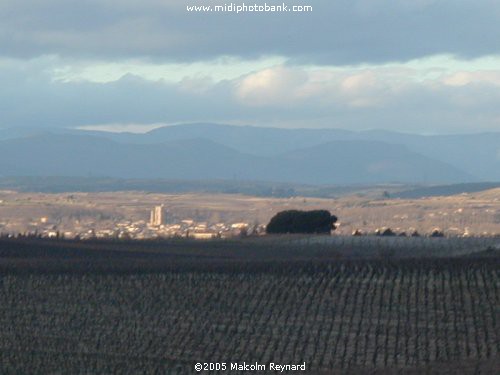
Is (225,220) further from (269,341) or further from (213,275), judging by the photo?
(269,341)

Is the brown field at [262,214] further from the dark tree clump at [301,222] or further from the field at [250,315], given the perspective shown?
the field at [250,315]

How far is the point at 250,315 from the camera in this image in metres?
29.5

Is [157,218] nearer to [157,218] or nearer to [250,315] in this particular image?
[157,218]

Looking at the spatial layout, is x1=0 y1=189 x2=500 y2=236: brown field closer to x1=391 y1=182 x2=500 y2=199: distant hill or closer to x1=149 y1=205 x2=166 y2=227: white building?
x1=149 y1=205 x2=166 y2=227: white building

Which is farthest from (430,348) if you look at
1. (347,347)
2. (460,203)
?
(460,203)

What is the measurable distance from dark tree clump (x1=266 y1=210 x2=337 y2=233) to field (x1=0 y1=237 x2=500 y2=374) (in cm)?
2474

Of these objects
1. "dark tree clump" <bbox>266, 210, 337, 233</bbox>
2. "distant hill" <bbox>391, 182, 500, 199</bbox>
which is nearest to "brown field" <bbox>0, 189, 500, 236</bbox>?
"dark tree clump" <bbox>266, 210, 337, 233</bbox>

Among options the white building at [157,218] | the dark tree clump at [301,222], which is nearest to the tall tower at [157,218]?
the white building at [157,218]

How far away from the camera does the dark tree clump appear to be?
65.6m

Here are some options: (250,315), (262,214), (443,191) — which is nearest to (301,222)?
(250,315)

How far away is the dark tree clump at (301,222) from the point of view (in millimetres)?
65625

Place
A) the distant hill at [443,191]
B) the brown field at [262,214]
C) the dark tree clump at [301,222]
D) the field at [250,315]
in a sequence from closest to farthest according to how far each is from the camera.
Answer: the field at [250,315] < the dark tree clump at [301,222] < the brown field at [262,214] < the distant hill at [443,191]

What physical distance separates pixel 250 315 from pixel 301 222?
122 feet

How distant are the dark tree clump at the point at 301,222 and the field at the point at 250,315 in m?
24.7
